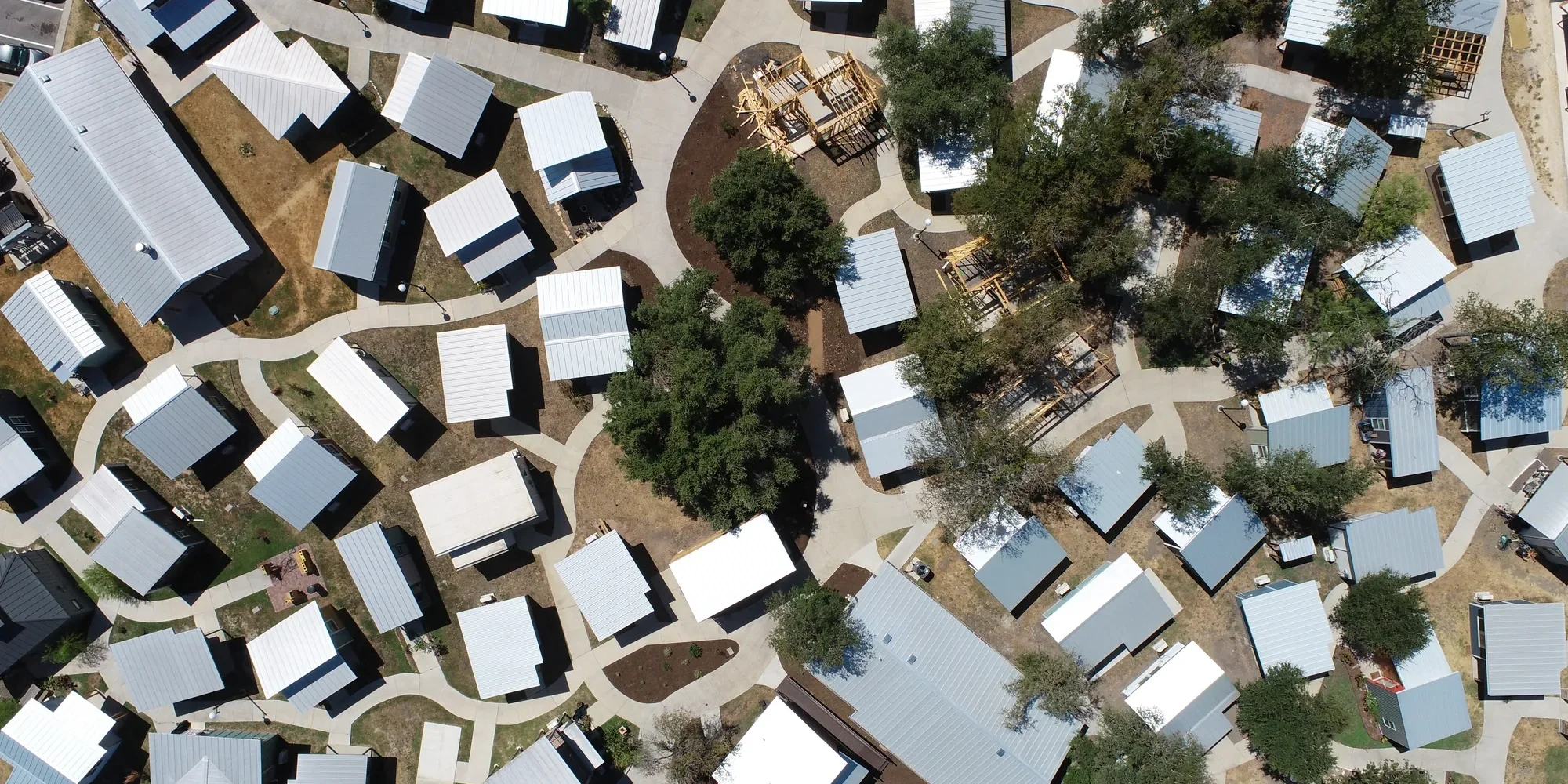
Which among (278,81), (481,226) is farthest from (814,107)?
(278,81)

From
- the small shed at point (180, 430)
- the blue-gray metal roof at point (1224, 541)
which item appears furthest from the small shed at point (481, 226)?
the blue-gray metal roof at point (1224, 541)

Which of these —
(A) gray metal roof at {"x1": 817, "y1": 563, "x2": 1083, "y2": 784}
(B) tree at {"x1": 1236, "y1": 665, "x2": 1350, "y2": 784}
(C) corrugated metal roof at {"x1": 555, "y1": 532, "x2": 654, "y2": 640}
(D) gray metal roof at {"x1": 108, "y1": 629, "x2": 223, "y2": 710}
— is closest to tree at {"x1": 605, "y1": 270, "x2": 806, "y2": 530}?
(C) corrugated metal roof at {"x1": 555, "y1": 532, "x2": 654, "y2": 640}

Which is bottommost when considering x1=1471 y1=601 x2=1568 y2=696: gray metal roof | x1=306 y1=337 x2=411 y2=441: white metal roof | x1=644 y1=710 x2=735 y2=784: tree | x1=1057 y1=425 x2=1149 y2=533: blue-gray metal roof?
x1=644 y1=710 x2=735 y2=784: tree

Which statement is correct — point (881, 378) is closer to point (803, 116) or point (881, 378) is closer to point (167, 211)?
point (803, 116)

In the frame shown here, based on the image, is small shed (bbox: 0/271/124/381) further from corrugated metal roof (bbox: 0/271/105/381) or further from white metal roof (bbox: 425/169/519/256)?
white metal roof (bbox: 425/169/519/256)

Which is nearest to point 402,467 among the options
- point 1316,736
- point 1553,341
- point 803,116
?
point 803,116
